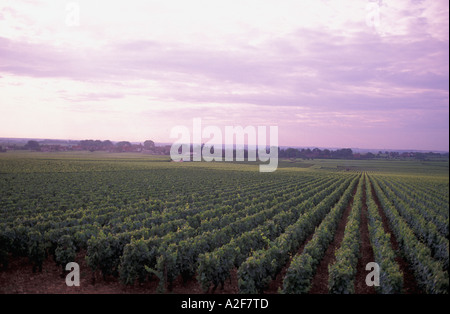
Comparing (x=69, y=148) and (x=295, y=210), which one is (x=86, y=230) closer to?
(x=295, y=210)

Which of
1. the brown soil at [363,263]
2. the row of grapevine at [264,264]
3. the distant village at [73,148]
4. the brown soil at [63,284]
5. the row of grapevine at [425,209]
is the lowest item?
the brown soil at [363,263]

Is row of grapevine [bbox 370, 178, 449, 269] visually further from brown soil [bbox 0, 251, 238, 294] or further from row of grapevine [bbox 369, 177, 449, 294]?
brown soil [bbox 0, 251, 238, 294]

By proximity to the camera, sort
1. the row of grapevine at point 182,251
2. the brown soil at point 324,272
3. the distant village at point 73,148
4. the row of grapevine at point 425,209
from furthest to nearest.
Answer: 1. the distant village at point 73,148
2. the brown soil at point 324,272
3. the row of grapevine at point 182,251
4. the row of grapevine at point 425,209

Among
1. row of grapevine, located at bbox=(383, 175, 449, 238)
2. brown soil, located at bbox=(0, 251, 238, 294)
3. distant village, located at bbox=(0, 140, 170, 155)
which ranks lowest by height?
brown soil, located at bbox=(0, 251, 238, 294)

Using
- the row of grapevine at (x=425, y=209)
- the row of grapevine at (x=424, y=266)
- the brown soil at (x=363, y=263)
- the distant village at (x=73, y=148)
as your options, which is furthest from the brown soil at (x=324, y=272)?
the distant village at (x=73, y=148)

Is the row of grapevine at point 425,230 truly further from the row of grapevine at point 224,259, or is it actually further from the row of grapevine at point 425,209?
the row of grapevine at point 224,259

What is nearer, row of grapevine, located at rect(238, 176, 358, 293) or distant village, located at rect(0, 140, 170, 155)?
row of grapevine, located at rect(238, 176, 358, 293)

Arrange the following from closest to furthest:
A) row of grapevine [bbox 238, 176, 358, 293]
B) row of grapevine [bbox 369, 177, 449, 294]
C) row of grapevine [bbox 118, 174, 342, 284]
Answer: row of grapevine [bbox 369, 177, 449, 294] → row of grapevine [bbox 238, 176, 358, 293] → row of grapevine [bbox 118, 174, 342, 284]

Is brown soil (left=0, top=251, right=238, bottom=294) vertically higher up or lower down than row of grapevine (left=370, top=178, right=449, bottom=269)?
lower down

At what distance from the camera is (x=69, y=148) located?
127188 millimetres

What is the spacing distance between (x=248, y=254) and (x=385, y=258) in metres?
5.03

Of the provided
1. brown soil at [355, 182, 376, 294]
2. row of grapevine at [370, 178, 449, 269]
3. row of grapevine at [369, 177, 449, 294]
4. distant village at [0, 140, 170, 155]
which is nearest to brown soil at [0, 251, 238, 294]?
brown soil at [355, 182, 376, 294]

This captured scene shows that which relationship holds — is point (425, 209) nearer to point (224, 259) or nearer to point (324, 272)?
point (324, 272)
